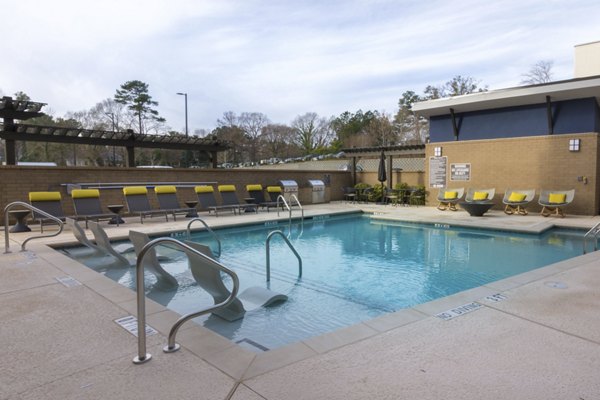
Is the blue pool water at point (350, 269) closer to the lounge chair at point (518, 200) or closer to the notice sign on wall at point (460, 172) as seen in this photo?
the lounge chair at point (518, 200)

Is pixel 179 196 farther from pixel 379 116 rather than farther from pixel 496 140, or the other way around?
pixel 379 116

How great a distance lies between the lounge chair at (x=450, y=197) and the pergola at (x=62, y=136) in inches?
364

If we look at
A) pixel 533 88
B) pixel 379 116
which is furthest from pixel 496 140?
pixel 379 116

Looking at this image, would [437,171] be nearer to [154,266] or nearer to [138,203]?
[138,203]

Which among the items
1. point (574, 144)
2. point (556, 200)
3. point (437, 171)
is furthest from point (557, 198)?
point (437, 171)

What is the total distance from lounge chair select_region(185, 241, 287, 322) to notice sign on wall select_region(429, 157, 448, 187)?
11.9 meters

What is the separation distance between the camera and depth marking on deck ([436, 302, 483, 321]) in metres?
3.39

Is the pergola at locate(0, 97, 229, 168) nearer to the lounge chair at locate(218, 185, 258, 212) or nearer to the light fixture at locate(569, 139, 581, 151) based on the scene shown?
the lounge chair at locate(218, 185, 258, 212)

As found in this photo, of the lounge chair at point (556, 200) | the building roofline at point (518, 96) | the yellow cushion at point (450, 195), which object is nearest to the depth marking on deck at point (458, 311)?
the lounge chair at point (556, 200)

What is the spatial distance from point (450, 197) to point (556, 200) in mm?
3093

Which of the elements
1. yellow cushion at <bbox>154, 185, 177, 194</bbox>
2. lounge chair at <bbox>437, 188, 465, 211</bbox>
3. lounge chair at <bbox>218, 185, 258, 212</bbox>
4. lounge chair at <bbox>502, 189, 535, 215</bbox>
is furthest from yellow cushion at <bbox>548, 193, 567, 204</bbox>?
yellow cushion at <bbox>154, 185, 177, 194</bbox>

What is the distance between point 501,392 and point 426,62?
20177 millimetres

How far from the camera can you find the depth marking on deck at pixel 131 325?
301cm

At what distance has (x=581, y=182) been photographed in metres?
11.8
